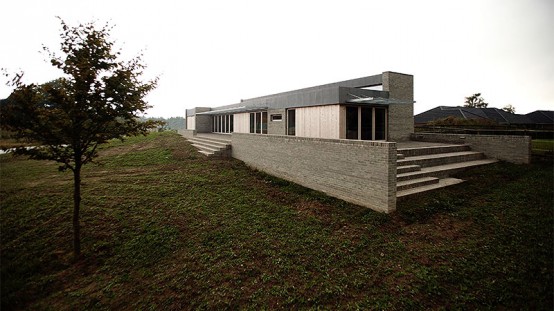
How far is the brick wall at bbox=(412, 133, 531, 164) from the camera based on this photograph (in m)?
11.0

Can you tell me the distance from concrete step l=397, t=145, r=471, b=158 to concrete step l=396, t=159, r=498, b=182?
0.83m

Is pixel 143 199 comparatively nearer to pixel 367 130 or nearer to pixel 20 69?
pixel 20 69

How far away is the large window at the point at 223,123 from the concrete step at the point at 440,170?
59.4 feet

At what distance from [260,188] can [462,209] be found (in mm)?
6866

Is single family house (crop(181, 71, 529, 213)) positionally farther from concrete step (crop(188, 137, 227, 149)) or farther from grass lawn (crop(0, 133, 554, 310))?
grass lawn (crop(0, 133, 554, 310))

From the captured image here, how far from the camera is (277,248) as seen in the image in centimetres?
600

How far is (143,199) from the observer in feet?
29.5

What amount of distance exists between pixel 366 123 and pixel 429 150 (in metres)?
3.22

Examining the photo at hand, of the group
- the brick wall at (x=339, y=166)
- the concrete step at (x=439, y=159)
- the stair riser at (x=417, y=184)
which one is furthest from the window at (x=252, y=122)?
the stair riser at (x=417, y=184)

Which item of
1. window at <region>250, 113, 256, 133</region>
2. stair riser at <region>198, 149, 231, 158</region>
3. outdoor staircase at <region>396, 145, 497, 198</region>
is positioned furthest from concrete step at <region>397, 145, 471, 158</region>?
window at <region>250, 113, 256, 133</region>

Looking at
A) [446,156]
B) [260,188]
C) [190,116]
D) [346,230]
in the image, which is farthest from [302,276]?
[190,116]

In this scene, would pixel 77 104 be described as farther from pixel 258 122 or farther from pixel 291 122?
pixel 258 122

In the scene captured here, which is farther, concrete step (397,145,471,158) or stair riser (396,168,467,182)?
concrete step (397,145,471,158)

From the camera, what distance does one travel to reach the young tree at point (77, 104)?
212 inches
